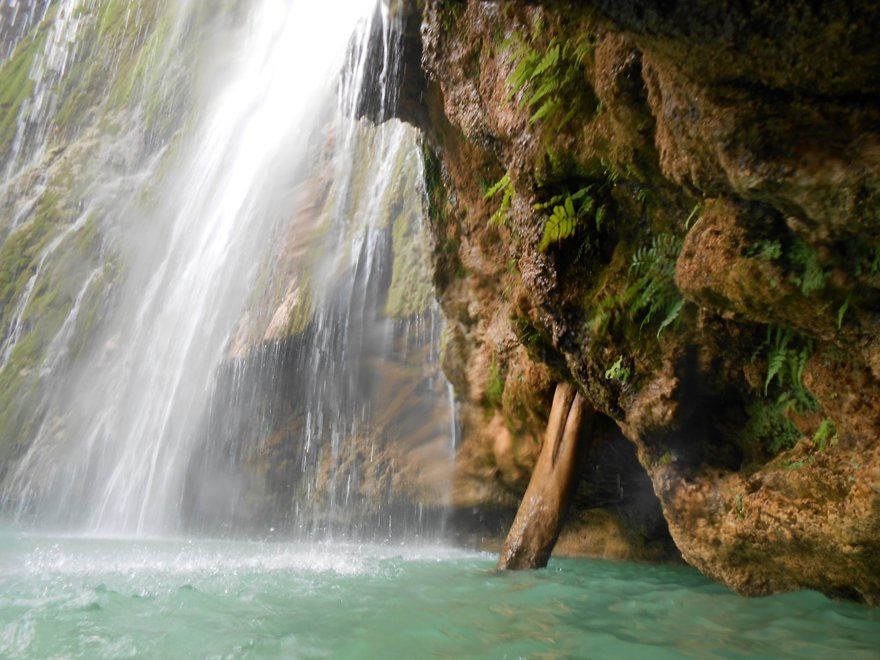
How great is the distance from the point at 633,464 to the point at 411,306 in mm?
6432

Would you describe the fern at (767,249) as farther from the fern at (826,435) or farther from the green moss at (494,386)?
the green moss at (494,386)

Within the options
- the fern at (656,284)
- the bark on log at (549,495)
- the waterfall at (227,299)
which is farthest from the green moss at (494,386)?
the fern at (656,284)

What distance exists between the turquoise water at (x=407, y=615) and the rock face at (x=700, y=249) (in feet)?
1.44

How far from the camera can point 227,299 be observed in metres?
14.8

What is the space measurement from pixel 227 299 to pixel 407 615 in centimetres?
1206

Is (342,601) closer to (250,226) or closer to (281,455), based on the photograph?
(281,455)

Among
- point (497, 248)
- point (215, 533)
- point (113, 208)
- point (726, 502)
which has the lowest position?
point (215, 533)

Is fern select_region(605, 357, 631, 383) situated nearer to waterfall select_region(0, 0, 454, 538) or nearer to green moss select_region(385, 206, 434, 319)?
waterfall select_region(0, 0, 454, 538)

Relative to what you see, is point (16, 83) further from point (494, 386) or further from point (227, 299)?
point (494, 386)

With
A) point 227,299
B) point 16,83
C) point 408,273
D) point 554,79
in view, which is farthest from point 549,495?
point 16,83

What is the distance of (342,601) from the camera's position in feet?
14.8

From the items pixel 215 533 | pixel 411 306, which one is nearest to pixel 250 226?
pixel 411 306

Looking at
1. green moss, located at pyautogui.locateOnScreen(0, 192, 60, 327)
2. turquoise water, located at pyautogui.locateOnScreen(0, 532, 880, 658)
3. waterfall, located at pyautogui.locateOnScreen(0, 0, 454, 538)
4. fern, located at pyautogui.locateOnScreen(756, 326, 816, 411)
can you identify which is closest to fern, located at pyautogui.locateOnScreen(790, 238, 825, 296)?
fern, located at pyautogui.locateOnScreen(756, 326, 816, 411)

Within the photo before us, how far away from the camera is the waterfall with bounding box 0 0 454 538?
12.0 metres
